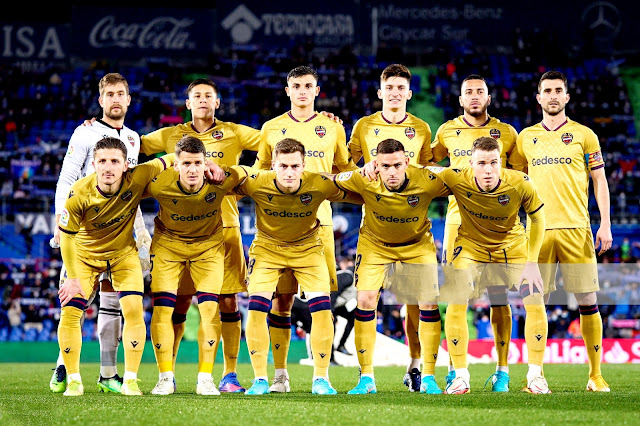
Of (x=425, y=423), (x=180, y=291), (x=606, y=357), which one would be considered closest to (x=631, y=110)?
(x=606, y=357)

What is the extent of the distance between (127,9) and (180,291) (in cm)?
1881

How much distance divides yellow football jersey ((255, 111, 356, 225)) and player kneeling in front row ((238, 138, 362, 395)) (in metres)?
0.66

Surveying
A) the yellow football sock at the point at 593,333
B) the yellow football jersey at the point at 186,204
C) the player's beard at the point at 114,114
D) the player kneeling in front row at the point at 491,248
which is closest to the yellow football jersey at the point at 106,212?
the yellow football jersey at the point at 186,204

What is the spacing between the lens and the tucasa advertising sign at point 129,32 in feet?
79.7

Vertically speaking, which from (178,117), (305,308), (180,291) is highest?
(178,117)

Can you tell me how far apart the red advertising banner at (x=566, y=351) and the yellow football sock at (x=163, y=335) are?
25.8ft

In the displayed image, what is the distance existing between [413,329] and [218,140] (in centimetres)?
249

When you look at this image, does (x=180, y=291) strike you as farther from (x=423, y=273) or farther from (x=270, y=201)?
(x=423, y=273)

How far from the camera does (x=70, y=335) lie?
6.61 m

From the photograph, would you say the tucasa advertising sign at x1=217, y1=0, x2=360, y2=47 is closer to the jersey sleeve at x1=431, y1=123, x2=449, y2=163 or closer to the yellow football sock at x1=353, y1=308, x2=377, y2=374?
the jersey sleeve at x1=431, y1=123, x2=449, y2=163

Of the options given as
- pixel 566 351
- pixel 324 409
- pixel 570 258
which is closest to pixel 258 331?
pixel 324 409

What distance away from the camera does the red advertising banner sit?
13.7 m

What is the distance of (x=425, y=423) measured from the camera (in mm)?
4820

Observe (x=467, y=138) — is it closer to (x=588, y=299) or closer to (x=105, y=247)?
(x=588, y=299)
